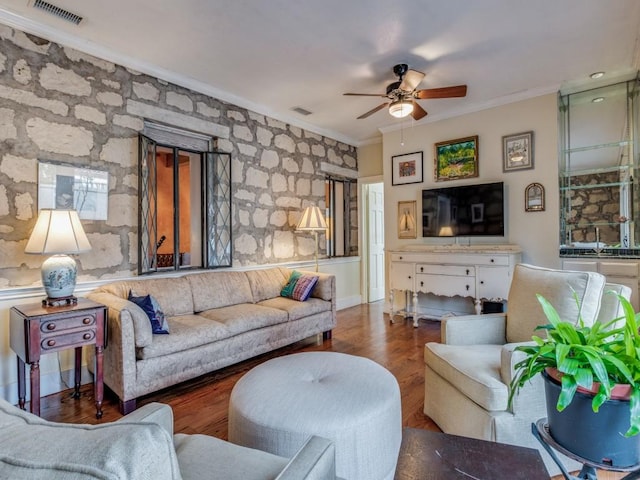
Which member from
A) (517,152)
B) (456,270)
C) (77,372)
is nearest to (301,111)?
(517,152)

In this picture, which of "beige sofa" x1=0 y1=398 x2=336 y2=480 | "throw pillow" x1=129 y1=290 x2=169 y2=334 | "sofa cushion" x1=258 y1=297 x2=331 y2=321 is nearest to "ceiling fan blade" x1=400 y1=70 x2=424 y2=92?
"sofa cushion" x1=258 y1=297 x2=331 y2=321

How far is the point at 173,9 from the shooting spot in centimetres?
238

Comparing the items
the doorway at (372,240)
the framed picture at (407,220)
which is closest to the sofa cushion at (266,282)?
the framed picture at (407,220)

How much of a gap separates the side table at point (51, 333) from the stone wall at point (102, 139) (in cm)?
55

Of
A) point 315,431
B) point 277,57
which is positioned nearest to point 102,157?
point 277,57

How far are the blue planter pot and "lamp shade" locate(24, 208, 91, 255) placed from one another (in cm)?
272

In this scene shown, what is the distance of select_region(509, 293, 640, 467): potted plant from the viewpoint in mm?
733

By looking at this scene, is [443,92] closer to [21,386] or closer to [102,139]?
[102,139]

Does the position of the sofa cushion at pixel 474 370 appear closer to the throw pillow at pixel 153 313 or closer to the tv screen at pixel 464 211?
the throw pillow at pixel 153 313

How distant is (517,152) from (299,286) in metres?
3.01

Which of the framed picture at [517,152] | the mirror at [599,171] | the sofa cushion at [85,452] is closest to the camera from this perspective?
the sofa cushion at [85,452]

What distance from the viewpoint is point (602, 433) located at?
780 millimetres

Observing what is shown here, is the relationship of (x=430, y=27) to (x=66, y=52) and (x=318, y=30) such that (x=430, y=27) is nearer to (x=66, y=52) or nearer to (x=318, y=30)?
(x=318, y=30)

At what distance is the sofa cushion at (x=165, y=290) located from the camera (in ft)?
9.16
